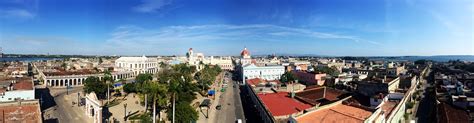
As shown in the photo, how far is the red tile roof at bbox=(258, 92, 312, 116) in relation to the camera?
25.8 m

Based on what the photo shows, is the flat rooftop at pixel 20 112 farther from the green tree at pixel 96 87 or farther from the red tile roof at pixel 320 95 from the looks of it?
the red tile roof at pixel 320 95

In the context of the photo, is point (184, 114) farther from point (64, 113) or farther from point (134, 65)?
point (134, 65)

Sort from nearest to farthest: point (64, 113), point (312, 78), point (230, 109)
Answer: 1. point (64, 113)
2. point (230, 109)
3. point (312, 78)

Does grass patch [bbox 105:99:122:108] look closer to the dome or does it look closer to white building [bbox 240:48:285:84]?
white building [bbox 240:48:285:84]

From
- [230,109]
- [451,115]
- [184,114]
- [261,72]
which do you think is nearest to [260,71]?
[261,72]

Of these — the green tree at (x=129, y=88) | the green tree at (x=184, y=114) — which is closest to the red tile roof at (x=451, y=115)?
the green tree at (x=184, y=114)

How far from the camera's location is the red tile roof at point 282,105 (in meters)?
25.8

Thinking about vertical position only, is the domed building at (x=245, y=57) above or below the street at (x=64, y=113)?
above

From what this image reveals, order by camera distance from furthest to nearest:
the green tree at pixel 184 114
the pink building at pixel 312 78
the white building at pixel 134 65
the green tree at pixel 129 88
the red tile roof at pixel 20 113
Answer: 1. the white building at pixel 134 65
2. the pink building at pixel 312 78
3. the green tree at pixel 129 88
4. the green tree at pixel 184 114
5. the red tile roof at pixel 20 113

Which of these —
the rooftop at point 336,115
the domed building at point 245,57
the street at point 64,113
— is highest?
the domed building at point 245,57

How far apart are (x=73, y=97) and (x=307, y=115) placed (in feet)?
139

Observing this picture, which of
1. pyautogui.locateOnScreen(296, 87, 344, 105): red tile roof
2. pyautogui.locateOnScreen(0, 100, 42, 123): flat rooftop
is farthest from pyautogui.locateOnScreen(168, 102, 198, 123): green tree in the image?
pyautogui.locateOnScreen(296, 87, 344, 105): red tile roof

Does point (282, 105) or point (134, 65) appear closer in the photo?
point (282, 105)

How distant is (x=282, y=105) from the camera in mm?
28578
